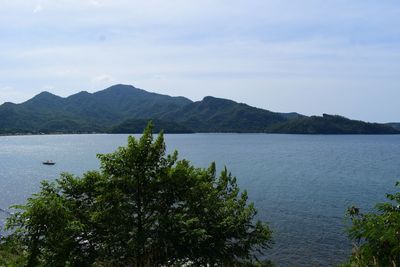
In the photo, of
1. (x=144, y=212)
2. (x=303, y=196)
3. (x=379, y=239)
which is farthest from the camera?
(x=303, y=196)

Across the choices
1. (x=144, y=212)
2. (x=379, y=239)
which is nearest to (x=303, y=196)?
(x=144, y=212)

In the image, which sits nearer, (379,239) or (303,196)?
(379,239)

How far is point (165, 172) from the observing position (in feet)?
70.6

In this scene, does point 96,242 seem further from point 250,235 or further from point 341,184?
point 341,184

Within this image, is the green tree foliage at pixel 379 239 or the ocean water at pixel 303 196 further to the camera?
the ocean water at pixel 303 196

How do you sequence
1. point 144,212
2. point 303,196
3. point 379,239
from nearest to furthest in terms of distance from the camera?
1. point 379,239
2. point 144,212
3. point 303,196

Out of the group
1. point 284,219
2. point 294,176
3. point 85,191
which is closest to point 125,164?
point 85,191

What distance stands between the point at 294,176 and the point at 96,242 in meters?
94.1

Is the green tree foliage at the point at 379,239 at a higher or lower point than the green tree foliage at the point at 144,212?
higher

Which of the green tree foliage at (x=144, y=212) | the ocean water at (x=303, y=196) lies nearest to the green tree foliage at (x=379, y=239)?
the ocean water at (x=303, y=196)

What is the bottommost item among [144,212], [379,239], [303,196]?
[303,196]

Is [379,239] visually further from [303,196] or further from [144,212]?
[303,196]

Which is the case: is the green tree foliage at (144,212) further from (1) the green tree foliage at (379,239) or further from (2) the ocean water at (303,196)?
(1) the green tree foliage at (379,239)

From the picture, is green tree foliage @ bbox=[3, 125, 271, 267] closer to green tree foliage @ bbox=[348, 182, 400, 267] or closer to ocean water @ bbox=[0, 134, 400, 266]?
ocean water @ bbox=[0, 134, 400, 266]
